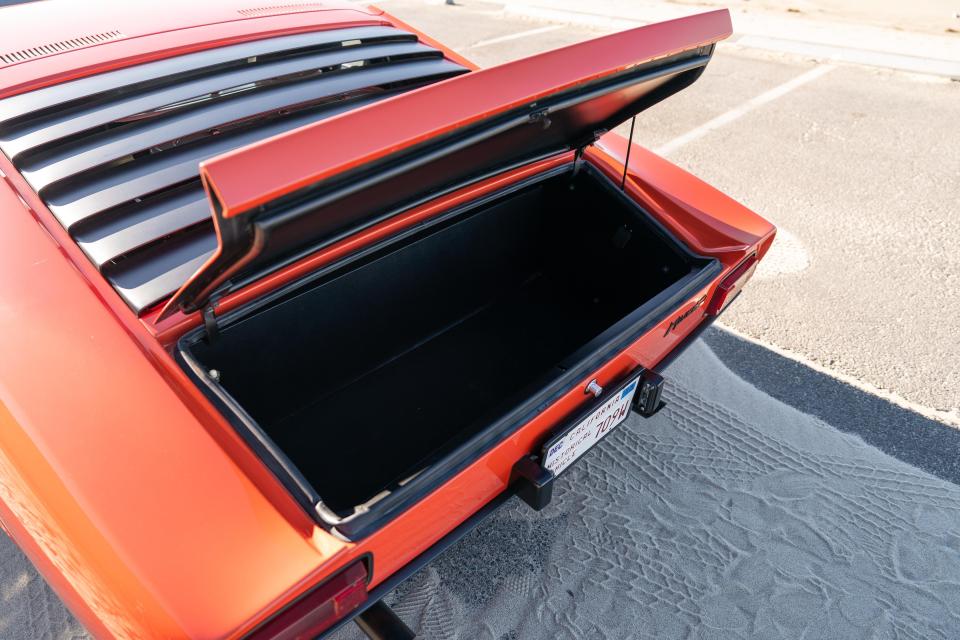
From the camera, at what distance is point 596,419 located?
175 centimetres

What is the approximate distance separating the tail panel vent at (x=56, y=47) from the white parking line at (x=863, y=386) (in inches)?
112

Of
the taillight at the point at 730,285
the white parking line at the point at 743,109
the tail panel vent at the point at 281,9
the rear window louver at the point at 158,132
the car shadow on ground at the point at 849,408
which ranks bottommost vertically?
the car shadow on ground at the point at 849,408

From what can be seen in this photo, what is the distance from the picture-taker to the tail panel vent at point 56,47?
6.09 feet

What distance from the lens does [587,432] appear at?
175cm

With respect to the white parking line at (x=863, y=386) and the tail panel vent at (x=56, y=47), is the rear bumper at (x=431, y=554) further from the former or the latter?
the white parking line at (x=863, y=386)

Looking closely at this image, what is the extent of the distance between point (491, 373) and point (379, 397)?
43 centimetres

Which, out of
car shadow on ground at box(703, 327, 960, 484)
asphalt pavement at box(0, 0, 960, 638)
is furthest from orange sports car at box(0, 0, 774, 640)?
car shadow on ground at box(703, 327, 960, 484)

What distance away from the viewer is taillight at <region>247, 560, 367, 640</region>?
1.13 m

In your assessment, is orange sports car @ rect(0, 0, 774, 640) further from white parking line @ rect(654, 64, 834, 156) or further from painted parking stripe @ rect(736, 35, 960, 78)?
painted parking stripe @ rect(736, 35, 960, 78)

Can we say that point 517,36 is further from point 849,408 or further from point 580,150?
point 849,408

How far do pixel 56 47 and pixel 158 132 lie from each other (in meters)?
0.56

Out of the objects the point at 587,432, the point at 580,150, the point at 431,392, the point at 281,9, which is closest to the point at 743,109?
the point at 580,150

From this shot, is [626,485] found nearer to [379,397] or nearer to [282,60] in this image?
[379,397]

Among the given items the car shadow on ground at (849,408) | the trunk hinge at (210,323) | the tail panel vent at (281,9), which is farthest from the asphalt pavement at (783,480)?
the tail panel vent at (281,9)
